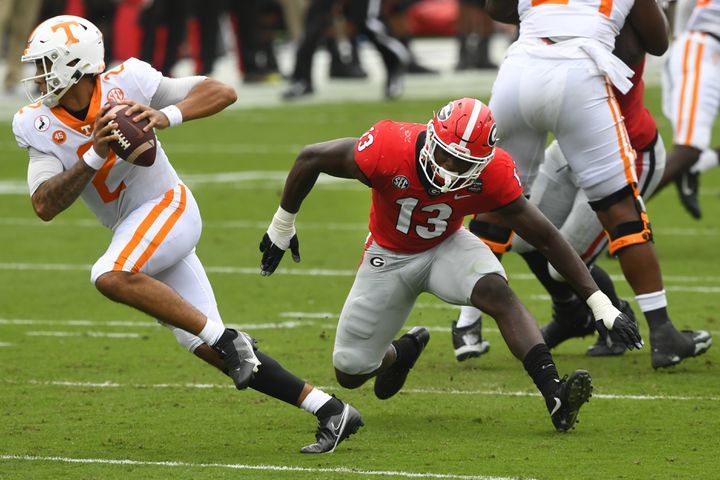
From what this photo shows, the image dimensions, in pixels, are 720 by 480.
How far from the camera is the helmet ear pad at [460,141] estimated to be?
5504 millimetres

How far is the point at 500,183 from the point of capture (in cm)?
563

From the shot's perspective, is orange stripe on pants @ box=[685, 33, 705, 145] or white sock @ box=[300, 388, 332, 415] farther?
orange stripe on pants @ box=[685, 33, 705, 145]

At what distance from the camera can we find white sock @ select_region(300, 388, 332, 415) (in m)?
5.60

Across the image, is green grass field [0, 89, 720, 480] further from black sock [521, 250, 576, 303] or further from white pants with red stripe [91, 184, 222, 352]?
white pants with red stripe [91, 184, 222, 352]

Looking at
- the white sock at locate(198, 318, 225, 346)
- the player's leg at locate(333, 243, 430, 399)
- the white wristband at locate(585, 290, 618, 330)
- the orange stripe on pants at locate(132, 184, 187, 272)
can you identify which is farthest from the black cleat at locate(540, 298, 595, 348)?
the white sock at locate(198, 318, 225, 346)

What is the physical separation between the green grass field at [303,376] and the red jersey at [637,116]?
1051mm

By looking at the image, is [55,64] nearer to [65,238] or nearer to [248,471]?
[248,471]

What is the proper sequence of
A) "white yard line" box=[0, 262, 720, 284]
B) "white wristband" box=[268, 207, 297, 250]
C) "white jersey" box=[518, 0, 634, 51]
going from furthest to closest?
1. "white yard line" box=[0, 262, 720, 284]
2. "white jersey" box=[518, 0, 634, 51]
3. "white wristband" box=[268, 207, 297, 250]

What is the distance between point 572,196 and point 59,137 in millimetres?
2696

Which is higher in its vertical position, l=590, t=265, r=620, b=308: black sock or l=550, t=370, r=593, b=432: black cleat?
l=550, t=370, r=593, b=432: black cleat

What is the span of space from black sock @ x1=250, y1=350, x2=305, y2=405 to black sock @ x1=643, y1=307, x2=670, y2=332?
1.86 metres

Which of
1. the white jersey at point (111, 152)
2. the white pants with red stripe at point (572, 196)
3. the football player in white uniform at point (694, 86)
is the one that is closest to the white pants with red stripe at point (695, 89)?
the football player in white uniform at point (694, 86)

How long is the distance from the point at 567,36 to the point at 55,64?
2.43 metres

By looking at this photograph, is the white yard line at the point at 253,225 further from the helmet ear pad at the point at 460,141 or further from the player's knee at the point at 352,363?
the helmet ear pad at the point at 460,141
